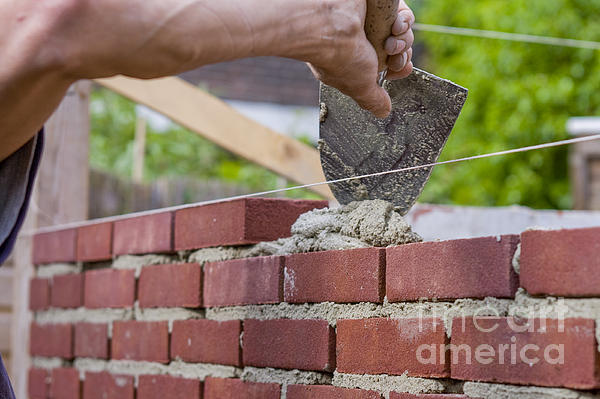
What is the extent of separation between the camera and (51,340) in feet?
9.88

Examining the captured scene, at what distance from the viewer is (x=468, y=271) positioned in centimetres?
144

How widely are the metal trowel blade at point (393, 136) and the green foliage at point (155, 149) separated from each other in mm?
8320

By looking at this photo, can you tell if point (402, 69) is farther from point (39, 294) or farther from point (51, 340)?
point (39, 294)

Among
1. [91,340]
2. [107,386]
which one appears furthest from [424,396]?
[91,340]

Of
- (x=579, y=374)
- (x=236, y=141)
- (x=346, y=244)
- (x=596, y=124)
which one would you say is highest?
(x=596, y=124)

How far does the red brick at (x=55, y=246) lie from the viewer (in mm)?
2918

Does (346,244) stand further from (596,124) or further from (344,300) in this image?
(596,124)

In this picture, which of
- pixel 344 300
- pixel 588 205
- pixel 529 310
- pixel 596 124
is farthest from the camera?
pixel 588 205

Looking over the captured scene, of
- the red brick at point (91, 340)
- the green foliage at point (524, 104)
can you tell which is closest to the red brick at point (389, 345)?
the red brick at point (91, 340)

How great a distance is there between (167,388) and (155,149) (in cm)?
846

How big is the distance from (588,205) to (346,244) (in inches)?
266

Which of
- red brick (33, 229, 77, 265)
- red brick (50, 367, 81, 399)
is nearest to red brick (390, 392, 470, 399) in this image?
red brick (50, 367, 81, 399)

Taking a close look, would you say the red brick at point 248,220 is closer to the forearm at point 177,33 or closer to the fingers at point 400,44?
the fingers at point 400,44

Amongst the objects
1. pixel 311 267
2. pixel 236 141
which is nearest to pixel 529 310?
pixel 311 267
